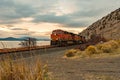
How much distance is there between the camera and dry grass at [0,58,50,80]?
28.7 ft

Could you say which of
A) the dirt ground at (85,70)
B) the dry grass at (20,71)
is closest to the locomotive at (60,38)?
the dirt ground at (85,70)

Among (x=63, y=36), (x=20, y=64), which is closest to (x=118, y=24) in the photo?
(x=63, y=36)

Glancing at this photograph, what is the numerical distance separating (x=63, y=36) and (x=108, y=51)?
3192 centimetres

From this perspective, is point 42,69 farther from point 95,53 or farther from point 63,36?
point 63,36

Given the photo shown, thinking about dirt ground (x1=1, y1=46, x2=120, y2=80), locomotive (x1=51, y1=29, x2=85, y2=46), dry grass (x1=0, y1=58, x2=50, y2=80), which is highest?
locomotive (x1=51, y1=29, x2=85, y2=46)

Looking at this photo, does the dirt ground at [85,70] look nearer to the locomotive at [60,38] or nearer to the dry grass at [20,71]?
the dry grass at [20,71]

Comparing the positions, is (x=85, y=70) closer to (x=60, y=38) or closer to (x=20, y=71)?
(x=20, y=71)

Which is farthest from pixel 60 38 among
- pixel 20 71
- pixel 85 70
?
pixel 20 71

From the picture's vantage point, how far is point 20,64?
936cm

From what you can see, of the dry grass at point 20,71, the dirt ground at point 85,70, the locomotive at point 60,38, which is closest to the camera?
the dry grass at point 20,71

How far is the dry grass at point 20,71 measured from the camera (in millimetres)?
8750

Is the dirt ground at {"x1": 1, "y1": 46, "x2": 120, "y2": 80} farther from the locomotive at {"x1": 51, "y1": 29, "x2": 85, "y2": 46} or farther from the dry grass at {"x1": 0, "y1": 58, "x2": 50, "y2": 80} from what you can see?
the locomotive at {"x1": 51, "y1": 29, "x2": 85, "y2": 46}

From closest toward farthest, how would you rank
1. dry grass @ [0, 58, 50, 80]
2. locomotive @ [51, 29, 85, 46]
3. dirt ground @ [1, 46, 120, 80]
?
dry grass @ [0, 58, 50, 80] → dirt ground @ [1, 46, 120, 80] → locomotive @ [51, 29, 85, 46]

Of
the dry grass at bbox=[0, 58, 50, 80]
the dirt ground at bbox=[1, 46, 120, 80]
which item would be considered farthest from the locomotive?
the dry grass at bbox=[0, 58, 50, 80]
